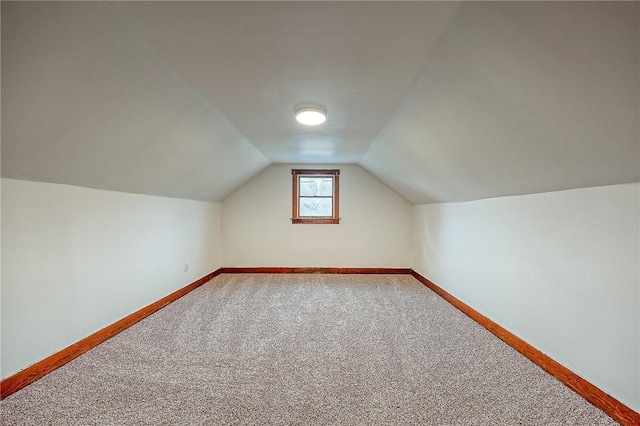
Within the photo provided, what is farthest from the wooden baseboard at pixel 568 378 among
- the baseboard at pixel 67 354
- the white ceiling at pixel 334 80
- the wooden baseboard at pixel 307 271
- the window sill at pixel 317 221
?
the baseboard at pixel 67 354

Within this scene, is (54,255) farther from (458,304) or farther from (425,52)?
(458,304)

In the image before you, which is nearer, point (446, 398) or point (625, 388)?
point (625, 388)

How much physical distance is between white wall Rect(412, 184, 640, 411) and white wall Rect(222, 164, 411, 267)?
2106 millimetres

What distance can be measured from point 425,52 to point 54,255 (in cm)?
266

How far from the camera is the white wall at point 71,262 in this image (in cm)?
190

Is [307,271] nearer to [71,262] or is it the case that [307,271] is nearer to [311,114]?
[311,114]

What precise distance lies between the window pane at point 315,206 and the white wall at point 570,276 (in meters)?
2.61

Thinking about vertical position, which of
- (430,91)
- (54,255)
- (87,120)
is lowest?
(54,255)

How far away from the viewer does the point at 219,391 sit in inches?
73.9

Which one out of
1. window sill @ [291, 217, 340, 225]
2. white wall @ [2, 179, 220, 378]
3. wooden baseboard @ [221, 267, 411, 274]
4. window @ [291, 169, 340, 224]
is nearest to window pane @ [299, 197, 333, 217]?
window @ [291, 169, 340, 224]

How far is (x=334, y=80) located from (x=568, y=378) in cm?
233

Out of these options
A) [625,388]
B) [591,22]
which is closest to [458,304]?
[625,388]

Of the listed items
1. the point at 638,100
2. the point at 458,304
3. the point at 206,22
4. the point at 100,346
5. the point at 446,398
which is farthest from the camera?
the point at 458,304

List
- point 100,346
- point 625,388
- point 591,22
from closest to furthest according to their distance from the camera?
point 591,22 < point 625,388 < point 100,346
